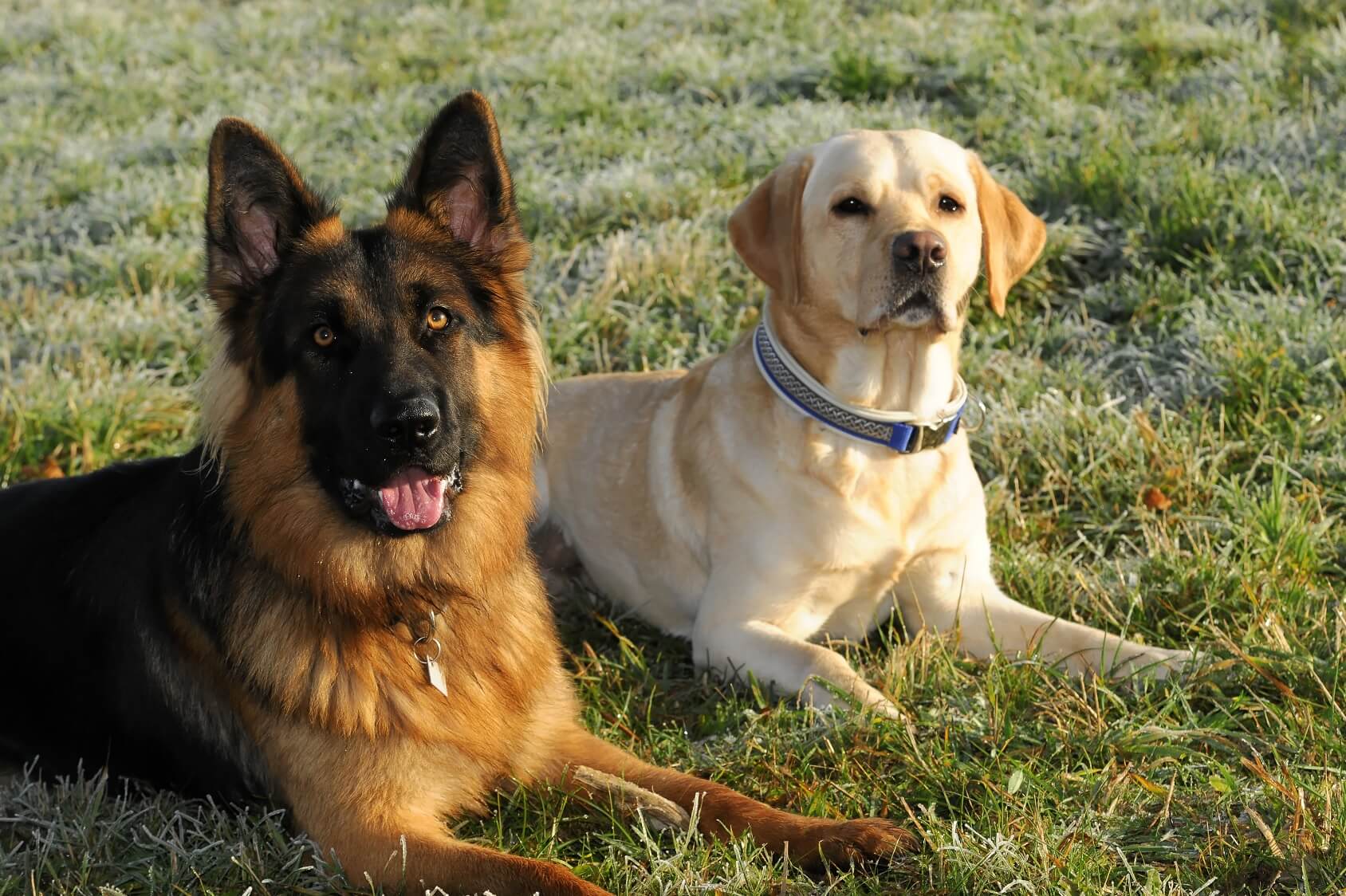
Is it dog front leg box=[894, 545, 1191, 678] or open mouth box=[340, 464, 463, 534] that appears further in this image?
dog front leg box=[894, 545, 1191, 678]

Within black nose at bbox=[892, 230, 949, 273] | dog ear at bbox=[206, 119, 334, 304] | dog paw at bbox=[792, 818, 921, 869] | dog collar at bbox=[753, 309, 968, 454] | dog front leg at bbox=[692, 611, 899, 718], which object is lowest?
dog front leg at bbox=[692, 611, 899, 718]

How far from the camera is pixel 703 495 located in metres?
4.07

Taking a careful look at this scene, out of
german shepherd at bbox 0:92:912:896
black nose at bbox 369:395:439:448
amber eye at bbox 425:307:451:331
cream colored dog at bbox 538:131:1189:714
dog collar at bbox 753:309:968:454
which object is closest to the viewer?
black nose at bbox 369:395:439:448

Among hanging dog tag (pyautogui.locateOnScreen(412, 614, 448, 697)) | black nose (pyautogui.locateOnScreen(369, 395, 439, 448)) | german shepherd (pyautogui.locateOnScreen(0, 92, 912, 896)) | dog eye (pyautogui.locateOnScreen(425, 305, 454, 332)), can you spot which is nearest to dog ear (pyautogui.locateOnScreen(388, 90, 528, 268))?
german shepherd (pyautogui.locateOnScreen(0, 92, 912, 896))

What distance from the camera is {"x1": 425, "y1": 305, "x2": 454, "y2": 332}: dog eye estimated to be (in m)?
3.02

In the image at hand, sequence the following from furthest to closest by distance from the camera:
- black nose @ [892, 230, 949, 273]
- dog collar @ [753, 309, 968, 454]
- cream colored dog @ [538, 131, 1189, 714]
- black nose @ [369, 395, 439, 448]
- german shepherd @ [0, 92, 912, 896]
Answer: dog collar @ [753, 309, 968, 454], cream colored dog @ [538, 131, 1189, 714], black nose @ [892, 230, 949, 273], german shepherd @ [0, 92, 912, 896], black nose @ [369, 395, 439, 448]

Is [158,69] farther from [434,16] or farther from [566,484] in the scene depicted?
[566,484]

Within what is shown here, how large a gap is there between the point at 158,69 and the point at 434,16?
8.33 ft

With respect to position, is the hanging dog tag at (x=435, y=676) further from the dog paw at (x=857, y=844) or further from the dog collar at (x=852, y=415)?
the dog collar at (x=852, y=415)

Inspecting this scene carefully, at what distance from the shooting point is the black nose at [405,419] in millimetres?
2771

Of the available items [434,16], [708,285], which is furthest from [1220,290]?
[434,16]

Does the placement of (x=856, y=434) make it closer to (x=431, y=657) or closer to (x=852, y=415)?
(x=852, y=415)

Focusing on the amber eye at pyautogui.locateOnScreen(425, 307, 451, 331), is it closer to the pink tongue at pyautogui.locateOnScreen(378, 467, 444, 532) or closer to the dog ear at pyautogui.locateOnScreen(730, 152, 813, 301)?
the pink tongue at pyautogui.locateOnScreen(378, 467, 444, 532)

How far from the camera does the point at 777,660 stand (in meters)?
3.65
